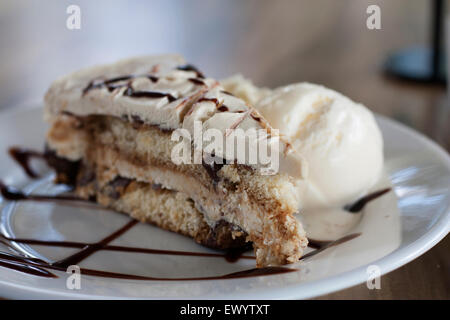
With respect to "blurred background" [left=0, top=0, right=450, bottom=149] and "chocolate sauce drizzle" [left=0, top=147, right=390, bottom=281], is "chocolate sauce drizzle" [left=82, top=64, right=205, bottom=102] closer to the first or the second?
"chocolate sauce drizzle" [left=0, top=147, right=390, bottom=281]

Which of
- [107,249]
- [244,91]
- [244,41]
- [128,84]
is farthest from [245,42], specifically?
[107,249]

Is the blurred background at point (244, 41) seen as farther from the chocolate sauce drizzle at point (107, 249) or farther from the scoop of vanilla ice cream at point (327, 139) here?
the chocolate sauce drizzle at point (107, 249)

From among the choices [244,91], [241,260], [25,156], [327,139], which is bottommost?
[241,260]

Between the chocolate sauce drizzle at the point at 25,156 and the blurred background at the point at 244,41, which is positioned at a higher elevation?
the blurred background at the point at 244,41

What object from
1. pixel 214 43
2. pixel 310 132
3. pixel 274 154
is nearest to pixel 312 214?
pixel 310 132

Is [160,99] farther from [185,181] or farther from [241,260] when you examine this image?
[241,260]

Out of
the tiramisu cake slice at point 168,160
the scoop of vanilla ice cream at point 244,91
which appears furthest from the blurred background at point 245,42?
the tiramisu cake slice at point 168,160

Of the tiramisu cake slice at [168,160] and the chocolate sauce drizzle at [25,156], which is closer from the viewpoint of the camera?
the tiramisu cake slice at [168,160]
